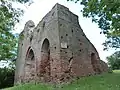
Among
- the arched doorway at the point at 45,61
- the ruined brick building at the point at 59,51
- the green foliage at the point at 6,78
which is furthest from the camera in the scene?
the green foliage at the point at 6,78

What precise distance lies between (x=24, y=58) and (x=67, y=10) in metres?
6.76

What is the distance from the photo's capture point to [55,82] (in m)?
13.6

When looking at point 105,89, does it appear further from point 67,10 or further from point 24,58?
point 24,58

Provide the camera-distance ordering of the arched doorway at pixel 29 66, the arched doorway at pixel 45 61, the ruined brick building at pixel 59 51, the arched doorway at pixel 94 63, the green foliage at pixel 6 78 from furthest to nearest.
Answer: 1. the green foliage at pixel 6 78
2. the arched doorway at pixel 29 66
3. the arched doorway at pixel 94 63
4. the arched doorway at pixel 45 61
5. the ruined brick building at pixel 59 51

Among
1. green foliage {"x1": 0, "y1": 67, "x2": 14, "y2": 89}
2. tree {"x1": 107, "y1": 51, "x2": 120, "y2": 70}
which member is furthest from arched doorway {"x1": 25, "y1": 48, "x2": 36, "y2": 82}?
tree {"x1": 107, "y1": 51, "x2": 120, "y2": 70}

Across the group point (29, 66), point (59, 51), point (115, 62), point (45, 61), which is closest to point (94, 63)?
point (45, 61)

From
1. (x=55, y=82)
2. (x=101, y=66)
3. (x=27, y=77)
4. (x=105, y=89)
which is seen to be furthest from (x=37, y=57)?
(x=105, y=89)

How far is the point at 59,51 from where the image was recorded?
46.0ft

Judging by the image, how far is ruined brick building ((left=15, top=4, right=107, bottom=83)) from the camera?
14148 mm

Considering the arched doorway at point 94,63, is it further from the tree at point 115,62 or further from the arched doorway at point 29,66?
the tree at point 115,62

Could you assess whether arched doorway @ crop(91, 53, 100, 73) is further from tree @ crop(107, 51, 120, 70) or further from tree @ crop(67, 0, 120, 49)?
tree @ crop(107, 51, 120, 70)

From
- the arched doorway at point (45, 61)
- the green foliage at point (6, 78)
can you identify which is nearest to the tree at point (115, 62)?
the green foliage at point (6, 78)

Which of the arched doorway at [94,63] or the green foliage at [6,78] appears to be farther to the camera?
the green foliage at [6,78]

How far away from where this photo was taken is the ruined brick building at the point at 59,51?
1415 cm
